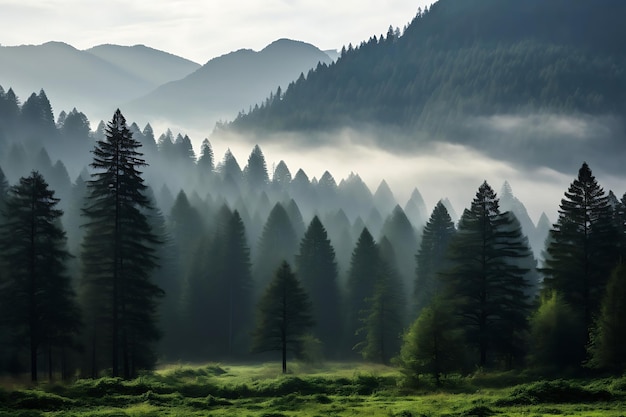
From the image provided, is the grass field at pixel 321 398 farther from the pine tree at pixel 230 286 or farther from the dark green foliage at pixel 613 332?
the pine tree at pixel 230 286

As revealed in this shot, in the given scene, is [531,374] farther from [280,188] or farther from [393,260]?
[280,188]

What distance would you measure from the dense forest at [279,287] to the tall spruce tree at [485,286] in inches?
4.7

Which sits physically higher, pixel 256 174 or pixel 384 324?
pixel 256 174

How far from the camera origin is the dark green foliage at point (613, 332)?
1719 inches

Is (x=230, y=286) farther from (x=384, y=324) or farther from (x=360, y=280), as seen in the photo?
(x=384, y=324)

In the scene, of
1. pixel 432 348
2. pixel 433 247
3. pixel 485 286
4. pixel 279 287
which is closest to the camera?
pixel 432 348

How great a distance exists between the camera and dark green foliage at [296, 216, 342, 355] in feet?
266

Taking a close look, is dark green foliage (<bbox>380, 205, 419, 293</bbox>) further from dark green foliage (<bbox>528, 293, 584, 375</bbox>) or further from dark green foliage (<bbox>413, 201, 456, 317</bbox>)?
dark green foliage (<bbox>528, 293, 584, 375</bbox>)

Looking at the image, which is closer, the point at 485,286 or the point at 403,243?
the point at 485,286

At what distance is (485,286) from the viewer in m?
52.1

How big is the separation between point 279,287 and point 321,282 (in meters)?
21.4

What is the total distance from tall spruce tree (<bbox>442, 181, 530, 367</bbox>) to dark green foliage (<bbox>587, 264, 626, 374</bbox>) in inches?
300

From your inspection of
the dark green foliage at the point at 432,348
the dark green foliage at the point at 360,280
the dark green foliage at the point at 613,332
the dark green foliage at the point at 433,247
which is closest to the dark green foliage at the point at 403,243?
the dark green foliage at the point at 433,247

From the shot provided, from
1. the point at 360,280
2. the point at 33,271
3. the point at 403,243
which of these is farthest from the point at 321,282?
the point at 33,271
